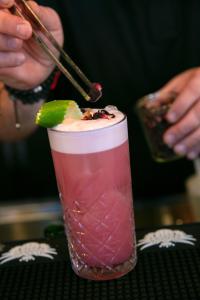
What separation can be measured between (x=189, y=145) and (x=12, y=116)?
0.54 metres

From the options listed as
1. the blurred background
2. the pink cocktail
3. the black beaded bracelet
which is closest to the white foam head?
the pink cocktail

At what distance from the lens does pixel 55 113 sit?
82 centimetres

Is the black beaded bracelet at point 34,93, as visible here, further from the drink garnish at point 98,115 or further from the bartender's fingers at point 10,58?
the drink garnish at point 98,115

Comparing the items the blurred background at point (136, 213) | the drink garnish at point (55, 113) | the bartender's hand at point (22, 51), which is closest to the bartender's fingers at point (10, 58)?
the bartender's hand at point (22, 51)

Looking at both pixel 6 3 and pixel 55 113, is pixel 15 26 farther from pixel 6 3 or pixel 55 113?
pixel 55 113

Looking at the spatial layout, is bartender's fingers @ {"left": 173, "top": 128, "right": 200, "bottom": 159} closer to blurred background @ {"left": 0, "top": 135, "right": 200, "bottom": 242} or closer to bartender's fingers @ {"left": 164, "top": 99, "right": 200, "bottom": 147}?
bartender's fingers @ {"left": 164, "top": 99, "right": 200, "bottom": 147}

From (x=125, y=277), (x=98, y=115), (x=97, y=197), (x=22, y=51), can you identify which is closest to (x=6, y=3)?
(x=22, y=51)

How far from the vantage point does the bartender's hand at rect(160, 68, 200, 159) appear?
1417 millimetres

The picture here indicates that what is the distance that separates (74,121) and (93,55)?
103 cm

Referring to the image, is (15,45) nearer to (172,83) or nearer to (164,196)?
(172,83)

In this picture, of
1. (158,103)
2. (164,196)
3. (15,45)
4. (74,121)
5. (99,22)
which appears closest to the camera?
(74,121)

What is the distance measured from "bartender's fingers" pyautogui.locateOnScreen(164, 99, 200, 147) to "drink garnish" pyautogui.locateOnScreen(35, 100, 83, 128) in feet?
2.13

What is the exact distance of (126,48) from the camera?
1820mm

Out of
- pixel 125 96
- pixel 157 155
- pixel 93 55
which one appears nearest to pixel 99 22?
pixel 93 55
